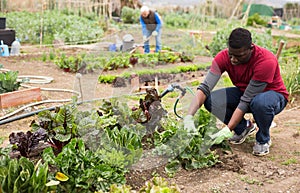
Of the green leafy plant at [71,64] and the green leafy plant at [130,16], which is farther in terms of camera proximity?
the green leafy plant at [130,16]

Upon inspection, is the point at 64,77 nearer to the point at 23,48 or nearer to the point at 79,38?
the point at 23,48

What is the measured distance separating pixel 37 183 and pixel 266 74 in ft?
6.39

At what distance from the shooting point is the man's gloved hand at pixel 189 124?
3.17 meters

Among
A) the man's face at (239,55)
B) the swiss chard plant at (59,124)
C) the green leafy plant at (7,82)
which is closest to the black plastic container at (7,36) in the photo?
the green leafy plant at (7,82)

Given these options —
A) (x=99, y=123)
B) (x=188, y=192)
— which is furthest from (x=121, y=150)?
(x=188, y=192)

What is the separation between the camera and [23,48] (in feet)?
32.7

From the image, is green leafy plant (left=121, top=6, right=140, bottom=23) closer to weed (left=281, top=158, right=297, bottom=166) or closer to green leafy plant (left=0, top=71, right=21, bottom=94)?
green leafy plant (left=0, top=71, right=21, bottom=94)

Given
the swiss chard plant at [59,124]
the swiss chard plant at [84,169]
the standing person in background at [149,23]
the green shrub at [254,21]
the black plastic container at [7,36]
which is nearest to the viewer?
the swiss chard plant at [84,169]

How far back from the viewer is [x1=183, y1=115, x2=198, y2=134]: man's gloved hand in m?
3.17

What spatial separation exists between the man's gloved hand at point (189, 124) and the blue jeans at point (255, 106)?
50 cm

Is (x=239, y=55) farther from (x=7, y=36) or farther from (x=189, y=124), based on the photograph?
(x=7, y=36)

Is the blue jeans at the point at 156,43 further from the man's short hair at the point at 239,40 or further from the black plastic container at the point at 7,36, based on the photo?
the man's short hair at the point at 239,40

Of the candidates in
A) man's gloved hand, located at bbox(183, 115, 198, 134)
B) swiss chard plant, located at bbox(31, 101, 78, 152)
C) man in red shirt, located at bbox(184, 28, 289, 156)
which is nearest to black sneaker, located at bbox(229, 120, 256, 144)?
man in red shirt, located at bbox(184, 28, 289, 156)

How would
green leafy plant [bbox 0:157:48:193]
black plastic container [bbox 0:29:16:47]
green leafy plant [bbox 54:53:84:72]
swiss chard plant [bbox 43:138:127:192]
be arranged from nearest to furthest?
1. green leafy plant [bbox 0:157:48:193]
2. swiss chard plant [bbox 43:138:127:192]
3. green leafy plant [bbox 54:53:84:72]
4. black plastic container [bbox 0:29:16:47]
